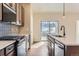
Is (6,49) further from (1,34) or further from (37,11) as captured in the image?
(37,11)

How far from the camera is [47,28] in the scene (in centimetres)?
211

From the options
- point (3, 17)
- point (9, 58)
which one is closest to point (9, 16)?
point (3, 17)

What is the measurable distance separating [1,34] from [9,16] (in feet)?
1.50

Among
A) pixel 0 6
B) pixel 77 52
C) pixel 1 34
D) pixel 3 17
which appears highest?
pixel 0 6

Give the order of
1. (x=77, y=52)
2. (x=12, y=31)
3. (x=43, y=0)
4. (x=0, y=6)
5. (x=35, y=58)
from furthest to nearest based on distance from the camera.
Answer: (x=12, y=31), (x=0, y=6), (x=77, y=52), (x=43, y=0), (x=35, y=58)

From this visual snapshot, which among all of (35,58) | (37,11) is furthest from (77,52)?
(37,11)

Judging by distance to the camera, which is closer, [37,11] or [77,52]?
[77,52]

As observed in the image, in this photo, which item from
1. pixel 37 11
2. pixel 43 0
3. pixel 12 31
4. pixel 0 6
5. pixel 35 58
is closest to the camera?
pixel 35 58

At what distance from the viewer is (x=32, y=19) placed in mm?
3381

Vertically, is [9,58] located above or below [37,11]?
below

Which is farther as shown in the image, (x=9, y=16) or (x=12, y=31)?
(x=12, y=31)

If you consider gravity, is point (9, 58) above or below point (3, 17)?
below

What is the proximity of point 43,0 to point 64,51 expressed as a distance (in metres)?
0.80

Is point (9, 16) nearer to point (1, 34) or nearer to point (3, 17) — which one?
point (3, 17)
